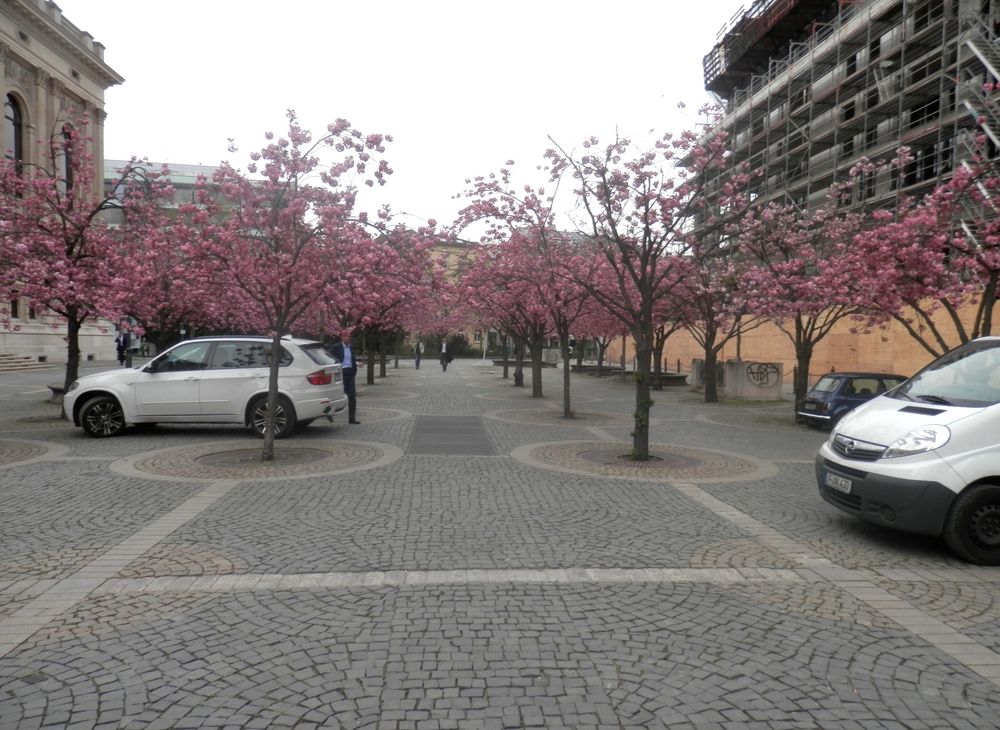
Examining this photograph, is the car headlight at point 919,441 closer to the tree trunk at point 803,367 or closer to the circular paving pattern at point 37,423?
the tree trunk at point 803,367

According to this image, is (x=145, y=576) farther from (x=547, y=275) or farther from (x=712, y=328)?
(x=712, y=328)

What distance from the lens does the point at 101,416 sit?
12.0 metres

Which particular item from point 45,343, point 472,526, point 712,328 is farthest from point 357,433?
point 45,343

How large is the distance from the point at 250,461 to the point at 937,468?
7.97 meters

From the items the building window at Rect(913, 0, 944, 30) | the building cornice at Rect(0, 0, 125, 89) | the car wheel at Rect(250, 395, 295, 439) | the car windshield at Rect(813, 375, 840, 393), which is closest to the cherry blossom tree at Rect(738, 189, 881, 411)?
the car windshield at Rect(813, 375, 840, 393)

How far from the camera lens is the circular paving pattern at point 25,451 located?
383 inches

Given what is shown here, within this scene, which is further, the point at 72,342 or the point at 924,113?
the point at 924,113

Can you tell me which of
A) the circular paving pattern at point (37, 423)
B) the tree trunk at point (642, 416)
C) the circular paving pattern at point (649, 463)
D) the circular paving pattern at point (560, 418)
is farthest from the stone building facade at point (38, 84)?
the tree trunk at point (642, 416)

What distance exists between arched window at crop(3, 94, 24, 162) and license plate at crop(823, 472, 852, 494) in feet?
125

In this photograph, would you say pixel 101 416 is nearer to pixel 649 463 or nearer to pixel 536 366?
pixel 649 463

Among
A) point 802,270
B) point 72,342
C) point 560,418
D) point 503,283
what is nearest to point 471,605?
point 503,283

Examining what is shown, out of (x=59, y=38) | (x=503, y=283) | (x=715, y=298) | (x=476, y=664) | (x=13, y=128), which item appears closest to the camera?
(x=476, y=664)

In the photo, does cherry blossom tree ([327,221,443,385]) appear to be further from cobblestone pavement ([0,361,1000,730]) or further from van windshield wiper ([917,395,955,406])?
van windshield wiper ([917,395,955,406])

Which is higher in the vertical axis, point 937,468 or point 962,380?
point 962,380
